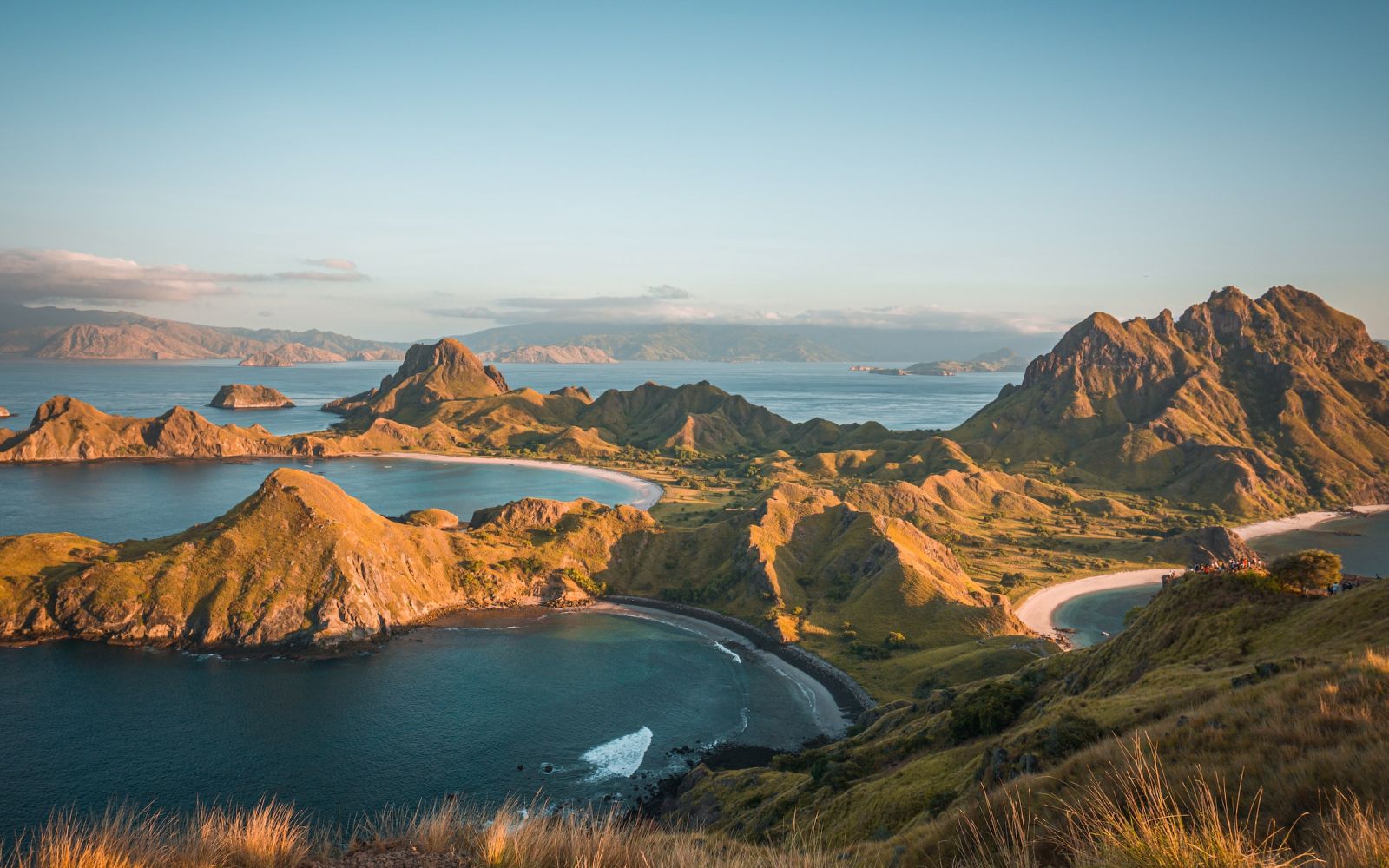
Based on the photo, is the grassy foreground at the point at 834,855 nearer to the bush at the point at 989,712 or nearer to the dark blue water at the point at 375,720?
the bush at the point at 989,712

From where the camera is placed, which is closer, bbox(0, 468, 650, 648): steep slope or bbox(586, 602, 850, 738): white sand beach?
bbox(586, 602, 850, 738): white sand beach

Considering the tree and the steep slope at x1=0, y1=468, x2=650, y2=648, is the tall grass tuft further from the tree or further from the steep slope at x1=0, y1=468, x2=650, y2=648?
the steep slope at x1=0, y1=468, x2=650, y2=648

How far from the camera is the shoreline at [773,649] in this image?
89000mm

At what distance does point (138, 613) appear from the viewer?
98688mm

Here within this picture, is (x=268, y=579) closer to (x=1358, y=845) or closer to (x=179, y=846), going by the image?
(x=179, y=846)

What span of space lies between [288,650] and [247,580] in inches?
571

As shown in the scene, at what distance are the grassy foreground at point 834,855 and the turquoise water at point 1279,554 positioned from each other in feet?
310

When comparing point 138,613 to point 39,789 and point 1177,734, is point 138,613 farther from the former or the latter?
point 1177,734

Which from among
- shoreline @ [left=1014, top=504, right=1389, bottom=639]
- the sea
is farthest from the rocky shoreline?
shoreline @ [left=1014, top=504, right=1389, bottom=639]

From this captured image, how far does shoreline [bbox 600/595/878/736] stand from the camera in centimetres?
8900

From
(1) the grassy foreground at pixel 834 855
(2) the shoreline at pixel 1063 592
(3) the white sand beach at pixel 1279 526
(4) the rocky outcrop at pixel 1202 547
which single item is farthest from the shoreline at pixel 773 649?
(3) the white sand beach at pixel 1279 526

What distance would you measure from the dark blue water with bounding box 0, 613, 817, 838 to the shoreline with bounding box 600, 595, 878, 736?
374 cm

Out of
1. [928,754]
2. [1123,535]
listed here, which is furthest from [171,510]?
[1123,535]

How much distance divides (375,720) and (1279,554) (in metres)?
175
